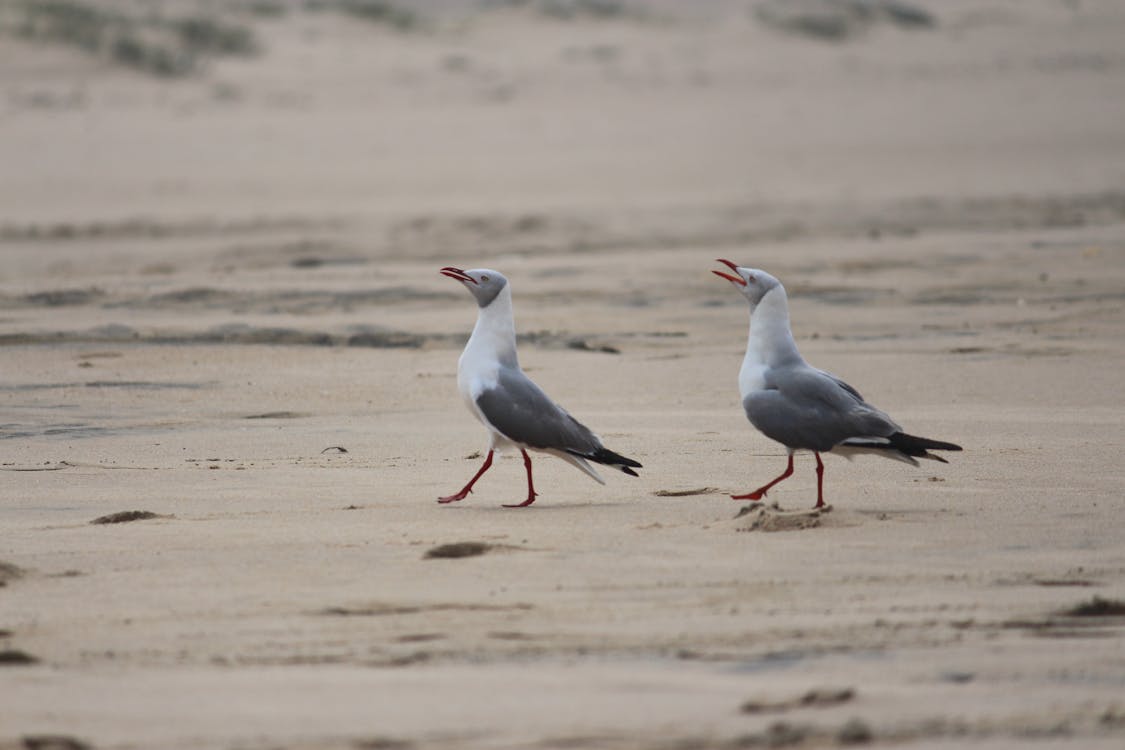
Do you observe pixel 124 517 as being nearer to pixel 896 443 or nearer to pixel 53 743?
pixel 53 743

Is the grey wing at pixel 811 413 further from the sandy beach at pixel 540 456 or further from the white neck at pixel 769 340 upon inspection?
the sandy beach at pixel 540 456

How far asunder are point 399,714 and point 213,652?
76 centimetres

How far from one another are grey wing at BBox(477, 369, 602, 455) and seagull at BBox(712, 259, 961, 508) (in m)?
0.63

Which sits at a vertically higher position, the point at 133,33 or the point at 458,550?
the point at 133,33

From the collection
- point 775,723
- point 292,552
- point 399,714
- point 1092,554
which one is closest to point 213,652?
point 399,714

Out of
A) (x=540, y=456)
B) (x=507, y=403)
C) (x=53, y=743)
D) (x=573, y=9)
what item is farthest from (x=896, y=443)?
(x=573, y=9)

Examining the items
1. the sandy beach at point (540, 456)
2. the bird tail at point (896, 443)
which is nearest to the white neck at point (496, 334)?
the sandy beach at point (540, 456)

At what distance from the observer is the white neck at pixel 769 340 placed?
6746 mm

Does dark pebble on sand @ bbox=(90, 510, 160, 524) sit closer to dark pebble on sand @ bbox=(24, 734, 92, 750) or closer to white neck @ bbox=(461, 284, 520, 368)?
white neck @ bbox=(461, 284, 520, 368)

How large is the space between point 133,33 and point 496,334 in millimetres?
22270

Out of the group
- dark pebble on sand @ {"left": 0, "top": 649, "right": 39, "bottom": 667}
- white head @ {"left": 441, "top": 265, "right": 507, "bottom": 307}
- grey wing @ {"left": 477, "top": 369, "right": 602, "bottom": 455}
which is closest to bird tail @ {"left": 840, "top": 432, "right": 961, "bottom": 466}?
grey wing @ {"left": 477, "top": 369, "right": 602, "bottom": 455}

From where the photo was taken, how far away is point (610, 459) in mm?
6461

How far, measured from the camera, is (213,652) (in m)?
4.68

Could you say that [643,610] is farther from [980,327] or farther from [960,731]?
[980,327]
